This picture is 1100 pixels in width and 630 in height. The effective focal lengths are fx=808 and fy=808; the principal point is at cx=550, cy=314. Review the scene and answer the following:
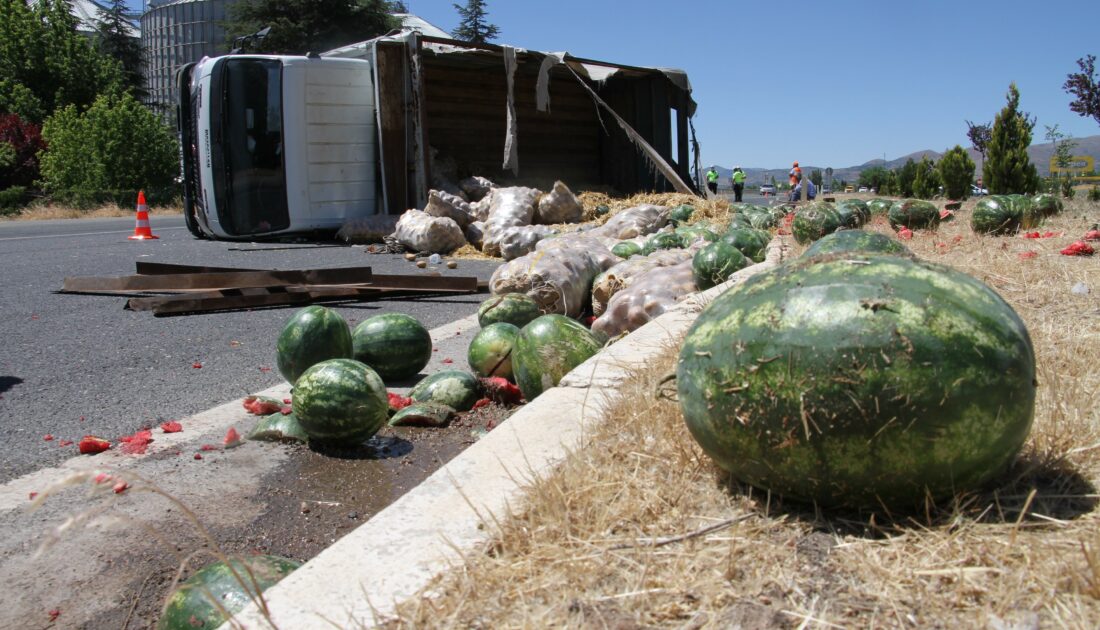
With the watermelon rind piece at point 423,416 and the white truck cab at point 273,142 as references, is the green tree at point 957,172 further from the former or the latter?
the watermelon rind piece at point 423,416

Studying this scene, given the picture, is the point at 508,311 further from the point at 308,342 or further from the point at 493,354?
the point at 308,342

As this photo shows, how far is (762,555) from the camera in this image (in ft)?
6.57

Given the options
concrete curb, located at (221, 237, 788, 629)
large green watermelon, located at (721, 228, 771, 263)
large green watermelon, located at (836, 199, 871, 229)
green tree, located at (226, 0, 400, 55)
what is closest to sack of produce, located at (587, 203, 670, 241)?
large green watermelon, located at (836, 199, 871, 229)

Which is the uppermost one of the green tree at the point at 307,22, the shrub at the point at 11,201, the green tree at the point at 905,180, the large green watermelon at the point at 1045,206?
the green tree at the point at 307,22

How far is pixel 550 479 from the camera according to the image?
2434 millimetres

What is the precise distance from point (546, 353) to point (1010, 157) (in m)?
26.0

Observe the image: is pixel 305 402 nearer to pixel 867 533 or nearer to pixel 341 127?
pixel 867 533

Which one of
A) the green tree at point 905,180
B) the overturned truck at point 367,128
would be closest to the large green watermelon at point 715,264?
the overturned truck at point 367,128

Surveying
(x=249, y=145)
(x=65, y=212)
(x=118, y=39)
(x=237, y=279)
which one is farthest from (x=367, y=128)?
(x=118, y=39)

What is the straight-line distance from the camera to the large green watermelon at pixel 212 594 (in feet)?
7.10

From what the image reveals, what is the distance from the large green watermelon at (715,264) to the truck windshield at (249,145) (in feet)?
31.1

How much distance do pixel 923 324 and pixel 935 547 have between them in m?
0.56

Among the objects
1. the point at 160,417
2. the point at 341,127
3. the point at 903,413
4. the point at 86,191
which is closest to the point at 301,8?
the point at 86,191

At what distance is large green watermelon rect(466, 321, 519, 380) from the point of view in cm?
485
